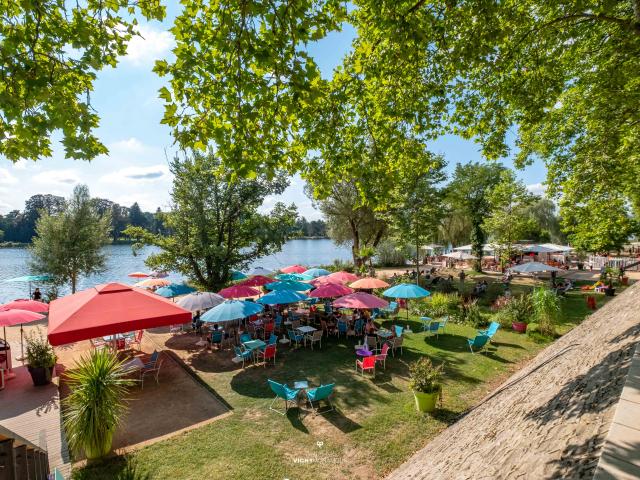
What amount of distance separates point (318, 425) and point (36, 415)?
681 centimetres

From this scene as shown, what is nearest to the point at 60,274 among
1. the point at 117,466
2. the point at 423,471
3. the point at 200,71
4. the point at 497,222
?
the point at 117,466

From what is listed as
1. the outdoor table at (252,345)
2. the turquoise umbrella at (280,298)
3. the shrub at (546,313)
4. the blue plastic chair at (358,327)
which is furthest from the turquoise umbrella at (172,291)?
the shrub at (546,313)

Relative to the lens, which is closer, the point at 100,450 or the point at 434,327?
the point at 100,450

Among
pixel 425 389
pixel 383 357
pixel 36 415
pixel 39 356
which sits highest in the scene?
pixel 39 356

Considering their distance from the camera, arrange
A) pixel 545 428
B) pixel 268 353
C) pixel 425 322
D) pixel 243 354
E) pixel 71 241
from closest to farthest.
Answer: pixel 545 428, pixel 243 354, pixel 268 353, pixel 425 322, pixel 71 241

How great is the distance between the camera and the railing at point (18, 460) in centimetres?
307

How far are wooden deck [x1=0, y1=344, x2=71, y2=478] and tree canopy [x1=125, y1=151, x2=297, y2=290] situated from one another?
8.50 meters

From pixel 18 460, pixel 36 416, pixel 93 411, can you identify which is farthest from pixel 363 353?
pixel 36 416

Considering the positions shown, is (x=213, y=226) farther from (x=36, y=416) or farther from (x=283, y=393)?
(x=283, y=393)

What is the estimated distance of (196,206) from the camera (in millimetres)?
17312

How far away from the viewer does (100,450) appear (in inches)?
236

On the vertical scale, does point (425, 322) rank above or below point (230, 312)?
below

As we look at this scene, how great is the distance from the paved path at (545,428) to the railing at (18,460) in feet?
16.3

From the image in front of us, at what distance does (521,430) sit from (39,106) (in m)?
8.84
